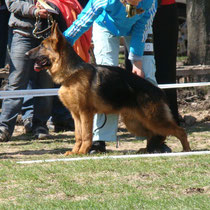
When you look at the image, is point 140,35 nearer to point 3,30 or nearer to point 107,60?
point 107,60

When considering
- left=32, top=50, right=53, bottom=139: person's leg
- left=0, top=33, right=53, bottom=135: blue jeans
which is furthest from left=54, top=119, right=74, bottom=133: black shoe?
left=0, top=33, right=53, bottom=135: blue jeans

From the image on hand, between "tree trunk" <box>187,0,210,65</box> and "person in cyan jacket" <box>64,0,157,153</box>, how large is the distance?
442cm

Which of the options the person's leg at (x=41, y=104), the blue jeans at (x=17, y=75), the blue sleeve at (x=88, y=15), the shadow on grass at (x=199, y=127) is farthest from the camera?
the shadow on grass at (x=199, y=127)

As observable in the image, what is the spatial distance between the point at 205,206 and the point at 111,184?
97 centimetres

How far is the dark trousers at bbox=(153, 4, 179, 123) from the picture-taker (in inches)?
331

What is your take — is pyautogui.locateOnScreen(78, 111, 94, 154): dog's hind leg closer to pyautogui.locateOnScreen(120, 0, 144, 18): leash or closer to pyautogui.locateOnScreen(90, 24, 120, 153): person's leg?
pyautogui.locateOnScreen(90, 24, 120, 153): person's leg

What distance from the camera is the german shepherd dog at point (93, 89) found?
6324mm

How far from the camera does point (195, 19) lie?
36.5 feet

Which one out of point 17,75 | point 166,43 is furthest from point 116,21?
point 166,43

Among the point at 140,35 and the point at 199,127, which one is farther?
the point at 199,127

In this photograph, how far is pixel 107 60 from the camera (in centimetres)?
664

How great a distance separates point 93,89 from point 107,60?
49cm

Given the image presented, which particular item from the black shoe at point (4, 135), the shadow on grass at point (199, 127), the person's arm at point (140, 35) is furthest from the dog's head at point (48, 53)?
the shadow on grass at point (199, 127)

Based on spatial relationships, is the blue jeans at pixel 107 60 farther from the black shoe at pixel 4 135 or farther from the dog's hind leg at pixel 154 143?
the black shoe at pixel 4 135
